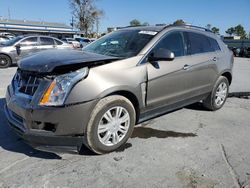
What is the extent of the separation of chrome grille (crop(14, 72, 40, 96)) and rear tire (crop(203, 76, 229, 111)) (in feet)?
11.8

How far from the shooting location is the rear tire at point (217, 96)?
5.74m

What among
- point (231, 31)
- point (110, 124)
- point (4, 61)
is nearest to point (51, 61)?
point (110, 124)

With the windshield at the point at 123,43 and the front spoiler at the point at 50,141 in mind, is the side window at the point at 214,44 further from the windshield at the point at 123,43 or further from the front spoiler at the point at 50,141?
the front spoiler at the point at 50,141

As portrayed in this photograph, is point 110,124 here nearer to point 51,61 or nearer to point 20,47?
point 51,61

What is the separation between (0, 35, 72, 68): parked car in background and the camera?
12797mm

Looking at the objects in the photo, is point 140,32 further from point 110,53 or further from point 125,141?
point 125,141

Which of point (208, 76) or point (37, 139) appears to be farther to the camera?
point (208, 76)

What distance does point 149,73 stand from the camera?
13.3ft

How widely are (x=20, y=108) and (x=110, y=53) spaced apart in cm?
158

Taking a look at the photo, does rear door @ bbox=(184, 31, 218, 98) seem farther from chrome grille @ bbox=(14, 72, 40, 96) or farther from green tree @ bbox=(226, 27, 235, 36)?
green tree @ bbox=(226, 27, 235, 36)

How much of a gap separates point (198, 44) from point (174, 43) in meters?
0.78

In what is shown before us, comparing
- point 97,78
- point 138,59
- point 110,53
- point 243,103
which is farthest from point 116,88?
point 243,103

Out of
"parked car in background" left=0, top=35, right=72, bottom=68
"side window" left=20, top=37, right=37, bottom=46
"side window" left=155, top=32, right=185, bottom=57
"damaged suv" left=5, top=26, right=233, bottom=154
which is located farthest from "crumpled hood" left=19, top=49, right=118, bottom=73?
"side window" left=20, top=37, right=37, bottom=46

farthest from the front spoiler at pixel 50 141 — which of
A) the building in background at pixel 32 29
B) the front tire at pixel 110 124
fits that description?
the building in background at pixel 32 29
